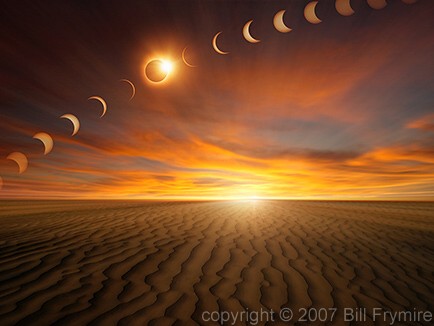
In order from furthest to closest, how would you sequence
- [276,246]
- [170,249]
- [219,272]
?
[276,246]
[170,249]
[219,272]

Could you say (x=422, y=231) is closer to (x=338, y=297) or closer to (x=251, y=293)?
(x=338, y=297)

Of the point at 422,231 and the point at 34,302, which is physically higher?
the point at 422,231

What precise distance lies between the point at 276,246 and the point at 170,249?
2134 millimetres

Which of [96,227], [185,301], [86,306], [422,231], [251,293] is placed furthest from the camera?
[422,231]

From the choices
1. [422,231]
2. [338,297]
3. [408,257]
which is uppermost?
[422,231]

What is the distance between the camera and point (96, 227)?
699 cm

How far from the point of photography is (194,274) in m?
3.75

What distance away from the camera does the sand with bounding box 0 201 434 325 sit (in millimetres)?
2801

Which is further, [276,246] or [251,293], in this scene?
[276,246]

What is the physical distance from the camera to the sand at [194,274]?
9.19ft

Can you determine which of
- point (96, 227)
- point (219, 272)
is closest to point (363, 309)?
point (219, 272)

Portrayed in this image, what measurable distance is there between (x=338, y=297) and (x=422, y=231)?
6.44m

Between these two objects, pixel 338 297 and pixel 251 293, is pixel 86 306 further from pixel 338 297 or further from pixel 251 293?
pixel 338 297

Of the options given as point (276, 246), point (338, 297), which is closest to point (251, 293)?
point (338, 297)
